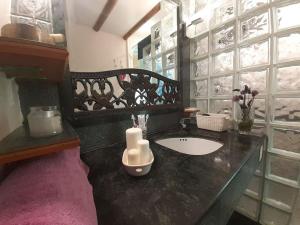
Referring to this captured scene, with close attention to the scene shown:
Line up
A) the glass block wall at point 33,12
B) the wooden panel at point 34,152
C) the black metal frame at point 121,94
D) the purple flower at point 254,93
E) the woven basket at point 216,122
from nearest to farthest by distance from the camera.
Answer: the wooden panel at point 34,152, the glass block wall at point 33,12, the black metal frame at point 121,94, the purple flower at point 254,93, the woven basket at point 216,122

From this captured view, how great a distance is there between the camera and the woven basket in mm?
922

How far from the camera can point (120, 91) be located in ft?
2.76

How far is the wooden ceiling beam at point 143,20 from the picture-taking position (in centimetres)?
91

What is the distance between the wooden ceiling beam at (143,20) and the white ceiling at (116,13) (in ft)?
0.04

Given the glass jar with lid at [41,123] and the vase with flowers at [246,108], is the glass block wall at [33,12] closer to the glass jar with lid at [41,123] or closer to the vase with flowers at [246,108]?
the glass jar with lid at [41,123]

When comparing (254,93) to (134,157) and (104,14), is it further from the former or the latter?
(104,14)

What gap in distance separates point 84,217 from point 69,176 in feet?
0.36

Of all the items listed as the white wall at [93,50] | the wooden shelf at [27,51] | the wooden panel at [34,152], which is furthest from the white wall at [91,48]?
the wooden panel at [34,152]

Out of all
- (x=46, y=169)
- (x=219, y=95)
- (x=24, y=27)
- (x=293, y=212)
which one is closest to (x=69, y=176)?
(x=46, y=169)

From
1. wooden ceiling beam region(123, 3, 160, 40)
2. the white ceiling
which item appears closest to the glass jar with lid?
the white ceiling

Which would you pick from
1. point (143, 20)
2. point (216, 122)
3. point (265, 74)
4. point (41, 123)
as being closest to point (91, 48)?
point (143, 20)

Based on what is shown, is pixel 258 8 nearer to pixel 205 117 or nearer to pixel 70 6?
pixel 205 117

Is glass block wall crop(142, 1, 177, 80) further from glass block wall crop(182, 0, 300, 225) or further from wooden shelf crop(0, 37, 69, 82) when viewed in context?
wooden shelf crop(0, 37, 69, 82)

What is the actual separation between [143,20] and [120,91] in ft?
1.72
